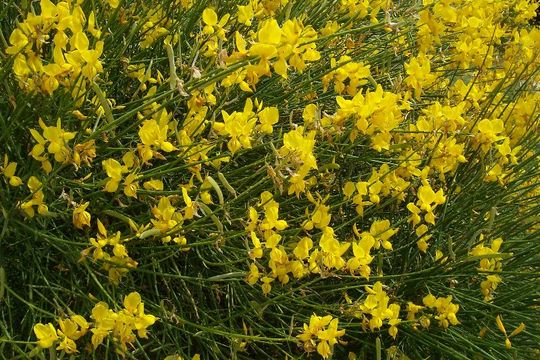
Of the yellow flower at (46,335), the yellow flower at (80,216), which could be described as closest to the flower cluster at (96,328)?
the yellow flower at (46,335)

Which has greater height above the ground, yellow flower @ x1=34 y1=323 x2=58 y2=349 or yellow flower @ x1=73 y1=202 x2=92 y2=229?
yellow flower @ x1=73 y1=202 x2=92 y2=229

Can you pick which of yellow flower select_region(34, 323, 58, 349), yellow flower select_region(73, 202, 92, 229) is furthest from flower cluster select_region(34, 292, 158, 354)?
yellow flower select_region(73, 202, 92, 229)

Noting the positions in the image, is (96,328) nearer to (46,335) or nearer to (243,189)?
(46,335)

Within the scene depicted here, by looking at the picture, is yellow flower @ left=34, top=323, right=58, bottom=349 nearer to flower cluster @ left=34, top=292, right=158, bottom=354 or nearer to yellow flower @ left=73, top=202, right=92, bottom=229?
flower cluster @ left=34, top=292, right=158, bottom=354

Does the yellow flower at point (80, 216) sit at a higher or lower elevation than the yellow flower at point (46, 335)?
higher

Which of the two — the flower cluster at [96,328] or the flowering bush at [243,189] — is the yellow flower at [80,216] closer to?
the flowering bush at [243,189]

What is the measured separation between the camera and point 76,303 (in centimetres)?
155

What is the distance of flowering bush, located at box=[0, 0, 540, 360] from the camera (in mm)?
1276

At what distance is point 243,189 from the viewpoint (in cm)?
171

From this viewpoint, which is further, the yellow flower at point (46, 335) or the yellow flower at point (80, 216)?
the yellow flower at point (80, 216)

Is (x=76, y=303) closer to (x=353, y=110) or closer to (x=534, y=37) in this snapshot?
(x=353, y=110)

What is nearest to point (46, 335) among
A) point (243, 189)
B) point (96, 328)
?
point (96, 328)

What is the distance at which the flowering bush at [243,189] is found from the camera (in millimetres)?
1276

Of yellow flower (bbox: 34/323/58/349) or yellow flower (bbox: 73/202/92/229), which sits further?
yellow flower (bbox: 73/202/92/229)
